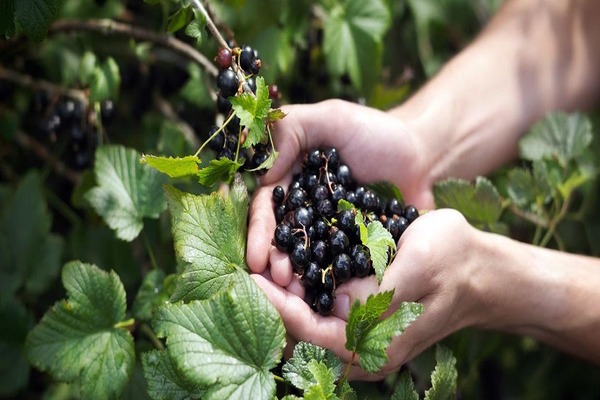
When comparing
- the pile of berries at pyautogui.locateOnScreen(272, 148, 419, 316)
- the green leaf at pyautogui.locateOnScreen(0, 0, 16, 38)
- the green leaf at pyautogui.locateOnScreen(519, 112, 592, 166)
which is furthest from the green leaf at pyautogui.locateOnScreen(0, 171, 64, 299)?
the green leaf at pyautogui.locateOnScreen(519, 112, 592, 166)

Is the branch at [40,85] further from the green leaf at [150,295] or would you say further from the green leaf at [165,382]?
the green leaf at [165,382]

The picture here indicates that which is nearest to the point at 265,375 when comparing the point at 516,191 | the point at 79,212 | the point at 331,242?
the point at 331,242

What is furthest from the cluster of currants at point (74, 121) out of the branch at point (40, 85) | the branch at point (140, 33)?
the branch at point (140, 33)

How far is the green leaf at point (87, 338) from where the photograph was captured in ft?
3.22

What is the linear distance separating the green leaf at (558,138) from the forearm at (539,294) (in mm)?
272

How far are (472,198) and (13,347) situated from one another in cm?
92

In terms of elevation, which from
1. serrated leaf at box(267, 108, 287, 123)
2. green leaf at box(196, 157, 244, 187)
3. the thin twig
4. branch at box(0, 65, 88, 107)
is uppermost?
serrated leaf at box(267, 108, 287, 123)

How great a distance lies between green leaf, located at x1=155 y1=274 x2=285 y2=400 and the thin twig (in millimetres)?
716

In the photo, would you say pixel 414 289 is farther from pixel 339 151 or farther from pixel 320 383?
pixel 339 151

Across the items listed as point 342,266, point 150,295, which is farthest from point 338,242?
point 150,295

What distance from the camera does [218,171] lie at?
3.12 ft

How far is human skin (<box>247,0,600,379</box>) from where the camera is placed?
38.2 inches

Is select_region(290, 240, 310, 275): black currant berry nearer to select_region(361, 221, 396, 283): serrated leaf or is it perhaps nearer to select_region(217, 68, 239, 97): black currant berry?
select_region(361, 221, 396, 283): serrated leaf

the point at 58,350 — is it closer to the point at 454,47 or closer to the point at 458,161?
the point at 458,161
